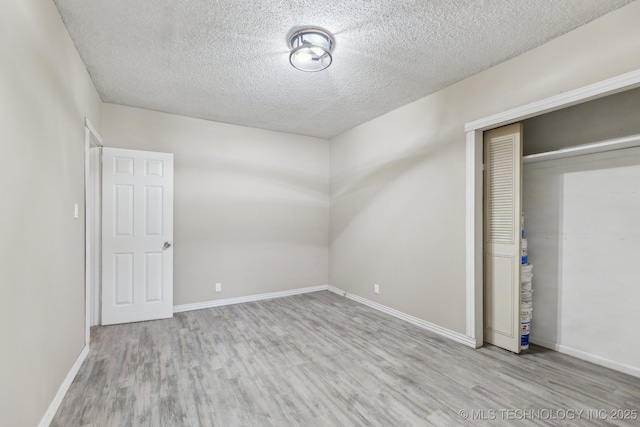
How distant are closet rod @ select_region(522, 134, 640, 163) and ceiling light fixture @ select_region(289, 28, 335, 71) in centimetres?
217

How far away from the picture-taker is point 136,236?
144 inches

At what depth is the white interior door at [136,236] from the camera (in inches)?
139

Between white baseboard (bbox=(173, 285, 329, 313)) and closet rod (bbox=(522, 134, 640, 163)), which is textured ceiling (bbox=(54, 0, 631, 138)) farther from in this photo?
white baseboard (bbox=(173, 285, 329, 313))

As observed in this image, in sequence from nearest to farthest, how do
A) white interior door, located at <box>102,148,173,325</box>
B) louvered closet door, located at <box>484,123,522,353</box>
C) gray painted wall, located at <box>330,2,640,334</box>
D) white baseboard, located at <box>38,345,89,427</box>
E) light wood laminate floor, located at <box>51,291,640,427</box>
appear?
white baseboard, located at <box>38,345,89,427</box>, light wood laminate floor, located at <box>51,291,640,427</box>, gray painted wall, located at <box>330,2,640,334</box>, louvered closet door, located at <box>484,123,522,353</box>, white interior door, located at <box>102,148,173,325</box>

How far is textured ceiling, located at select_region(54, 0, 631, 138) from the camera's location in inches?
79.4

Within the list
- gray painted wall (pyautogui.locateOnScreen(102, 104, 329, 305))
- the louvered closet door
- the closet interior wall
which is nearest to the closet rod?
the closet interior wall

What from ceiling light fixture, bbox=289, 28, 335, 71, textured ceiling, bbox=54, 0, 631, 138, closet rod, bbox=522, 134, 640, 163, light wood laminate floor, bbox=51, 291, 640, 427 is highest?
textured ceiling, bbox=54, 0, 631, 138

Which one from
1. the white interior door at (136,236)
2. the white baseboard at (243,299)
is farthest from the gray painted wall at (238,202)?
the white interior door at (136,236)

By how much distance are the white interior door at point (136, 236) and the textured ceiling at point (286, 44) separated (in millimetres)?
814

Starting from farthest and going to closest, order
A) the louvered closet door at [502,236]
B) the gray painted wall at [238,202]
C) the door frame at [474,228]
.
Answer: the gray painted wall at [238,202] → the door frame at [474,228] → the louvered closet door at [502,236]

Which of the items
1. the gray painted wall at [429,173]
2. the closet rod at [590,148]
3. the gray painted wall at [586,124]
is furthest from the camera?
the gray painted wall at [586,124]

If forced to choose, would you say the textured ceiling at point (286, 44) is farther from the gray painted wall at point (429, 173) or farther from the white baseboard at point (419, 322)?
the white baseboard at point (419, 322)

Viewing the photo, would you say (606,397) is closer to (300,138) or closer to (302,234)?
(302,234)

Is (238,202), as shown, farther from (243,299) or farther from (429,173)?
(429,173)
